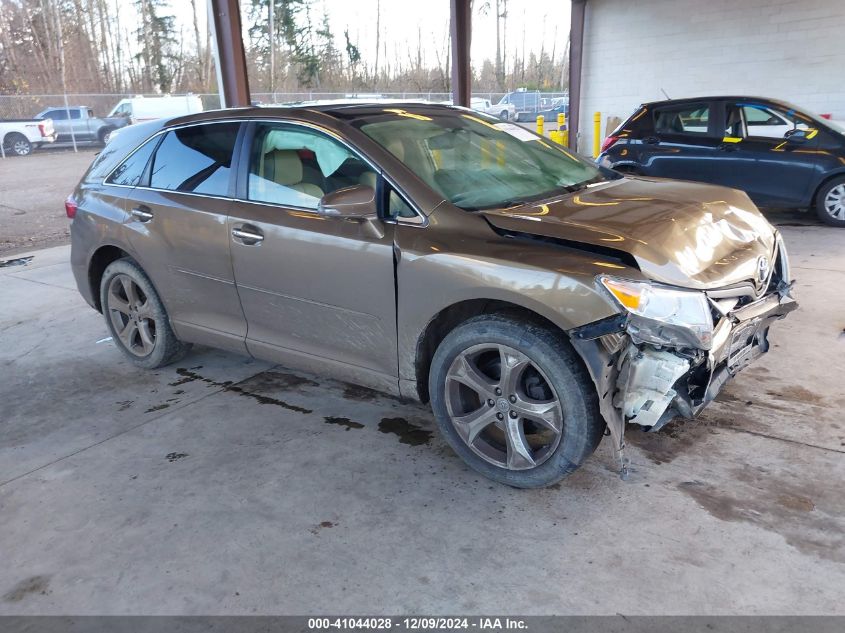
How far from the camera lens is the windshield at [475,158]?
10.8 ft

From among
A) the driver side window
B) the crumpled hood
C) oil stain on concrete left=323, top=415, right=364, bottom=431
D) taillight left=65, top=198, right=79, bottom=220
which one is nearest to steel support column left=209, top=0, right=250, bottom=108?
taillight left=65, top=198, right=79, bottom=220

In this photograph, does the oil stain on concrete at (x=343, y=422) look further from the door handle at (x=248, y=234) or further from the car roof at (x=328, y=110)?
the car roof at (x=328, y=110)

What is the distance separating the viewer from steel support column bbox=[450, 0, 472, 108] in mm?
9820

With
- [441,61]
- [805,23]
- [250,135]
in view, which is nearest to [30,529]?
[250,135]

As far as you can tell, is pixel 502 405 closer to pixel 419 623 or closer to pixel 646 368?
pixel 646 368

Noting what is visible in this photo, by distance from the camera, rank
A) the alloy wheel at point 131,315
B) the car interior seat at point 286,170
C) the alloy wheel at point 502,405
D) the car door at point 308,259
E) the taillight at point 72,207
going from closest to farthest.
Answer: the alloy wheel at point 502,405
the car door at point 308,259
the car interior seat at point 286,170
the alloy wheel at point 131,315
the taillight at point 72,207

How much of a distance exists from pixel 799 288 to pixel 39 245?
9.91 metres

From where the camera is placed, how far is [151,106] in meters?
22.9

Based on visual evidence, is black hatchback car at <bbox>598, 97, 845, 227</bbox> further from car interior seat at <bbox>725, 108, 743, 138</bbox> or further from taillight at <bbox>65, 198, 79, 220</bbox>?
taillight at <bbox>65, 198, 79, 220</bbox>

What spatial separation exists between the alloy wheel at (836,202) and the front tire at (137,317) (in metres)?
7.88

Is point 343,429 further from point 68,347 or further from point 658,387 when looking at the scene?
point 68,347

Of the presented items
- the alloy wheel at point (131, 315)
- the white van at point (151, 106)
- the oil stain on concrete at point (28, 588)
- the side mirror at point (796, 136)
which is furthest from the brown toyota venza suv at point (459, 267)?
the white van at point (151, 106)

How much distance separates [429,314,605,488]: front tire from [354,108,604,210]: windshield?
72cm

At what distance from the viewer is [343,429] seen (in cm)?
364
